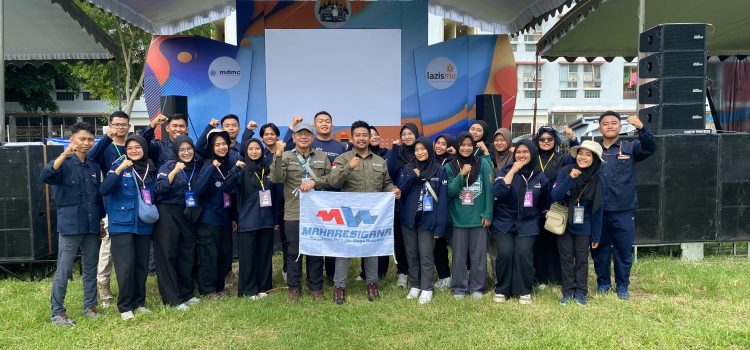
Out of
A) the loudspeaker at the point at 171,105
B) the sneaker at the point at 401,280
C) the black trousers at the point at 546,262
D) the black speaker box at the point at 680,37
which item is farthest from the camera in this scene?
the loudspeaker at the point at 171,105

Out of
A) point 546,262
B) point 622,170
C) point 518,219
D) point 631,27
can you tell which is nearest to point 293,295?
point 518,219

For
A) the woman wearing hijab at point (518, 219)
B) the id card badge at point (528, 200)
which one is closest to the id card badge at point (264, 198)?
the woman wearing hijab at point (518, 219)

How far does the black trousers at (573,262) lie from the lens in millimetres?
5180

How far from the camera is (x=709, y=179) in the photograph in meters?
6.80

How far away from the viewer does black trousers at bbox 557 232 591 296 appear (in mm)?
5180

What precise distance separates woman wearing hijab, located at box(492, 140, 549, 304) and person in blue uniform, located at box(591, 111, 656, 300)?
69 cm

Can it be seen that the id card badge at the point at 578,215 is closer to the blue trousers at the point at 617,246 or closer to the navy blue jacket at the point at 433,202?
the blue trousers at the point at 617,246

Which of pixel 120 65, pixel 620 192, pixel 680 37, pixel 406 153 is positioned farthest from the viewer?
pixel 120 65

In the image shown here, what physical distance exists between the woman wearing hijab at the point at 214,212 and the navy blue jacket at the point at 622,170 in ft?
11.7

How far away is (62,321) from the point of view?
469cm

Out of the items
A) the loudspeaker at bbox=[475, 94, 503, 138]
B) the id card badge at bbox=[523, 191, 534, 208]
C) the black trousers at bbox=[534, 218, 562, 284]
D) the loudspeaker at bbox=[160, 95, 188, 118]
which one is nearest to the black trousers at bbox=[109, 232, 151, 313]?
the loudspeaker at bbox=[160, 95, 188, 118]

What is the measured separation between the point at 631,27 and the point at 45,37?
33.0ft

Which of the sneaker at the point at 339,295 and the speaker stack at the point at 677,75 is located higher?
the speaker stack at the point at 677,75

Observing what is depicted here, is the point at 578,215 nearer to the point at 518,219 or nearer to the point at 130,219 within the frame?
the point at 518,219
